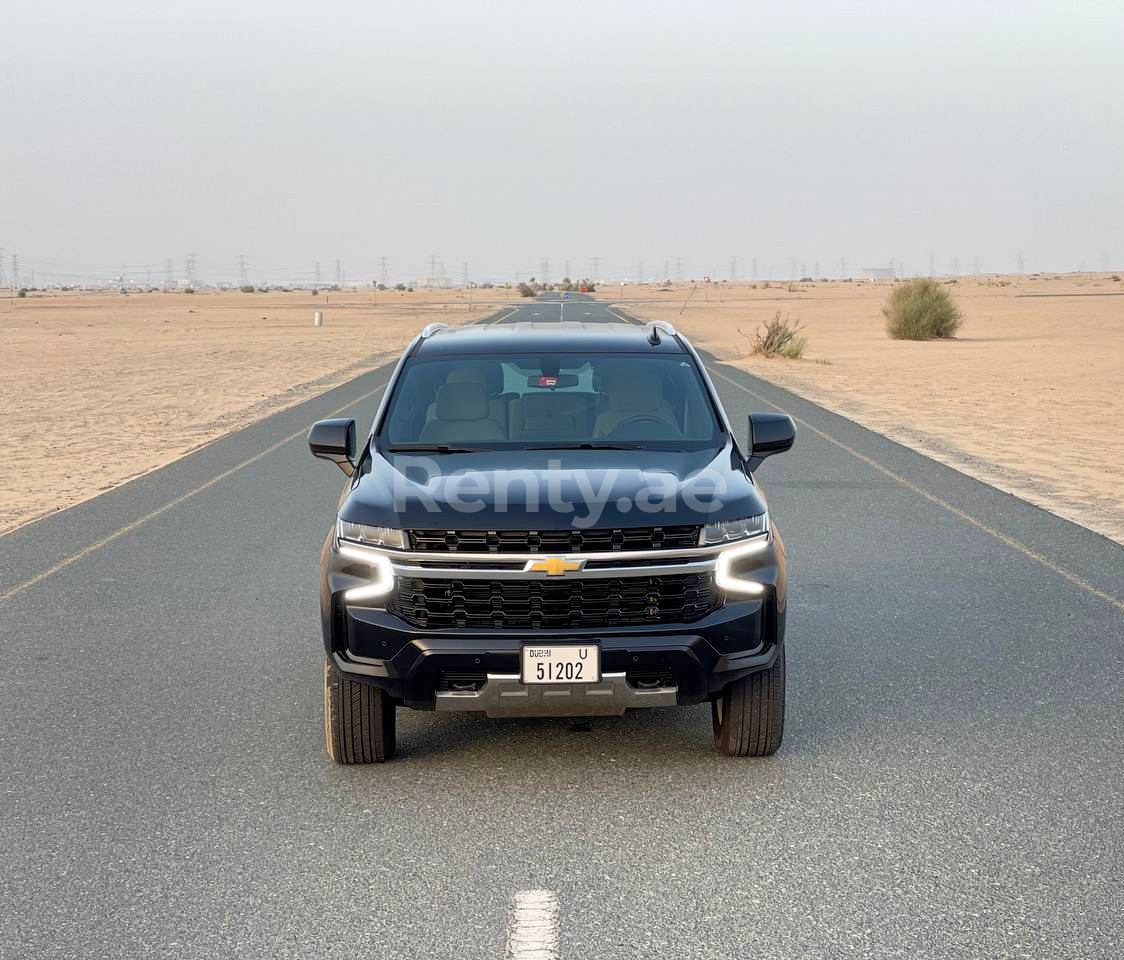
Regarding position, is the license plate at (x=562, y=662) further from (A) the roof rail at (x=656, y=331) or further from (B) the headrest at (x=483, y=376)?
(A) the roof rail at (x=656, y=331)

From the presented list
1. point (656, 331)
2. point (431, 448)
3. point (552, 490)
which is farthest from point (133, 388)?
point (552, 490)

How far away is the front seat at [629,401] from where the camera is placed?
6.69 m

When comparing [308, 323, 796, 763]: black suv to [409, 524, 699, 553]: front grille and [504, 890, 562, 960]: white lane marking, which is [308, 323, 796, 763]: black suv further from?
[504, 890, 562, 960]: white lane marking

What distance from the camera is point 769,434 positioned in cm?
625

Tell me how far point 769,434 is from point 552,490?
4.34ft

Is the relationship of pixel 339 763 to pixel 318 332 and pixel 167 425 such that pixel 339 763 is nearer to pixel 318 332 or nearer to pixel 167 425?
pixel 167 425

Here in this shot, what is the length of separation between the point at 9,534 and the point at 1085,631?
27.3ft

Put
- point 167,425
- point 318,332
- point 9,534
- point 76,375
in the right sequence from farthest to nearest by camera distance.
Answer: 1. point 318,332
2. point 76,375
3. point 167,425
4. point 9,534

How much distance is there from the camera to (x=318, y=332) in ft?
188

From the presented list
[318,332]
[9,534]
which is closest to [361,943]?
[9,534]

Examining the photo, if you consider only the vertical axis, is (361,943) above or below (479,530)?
below

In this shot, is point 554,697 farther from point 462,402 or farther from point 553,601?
point 462,402

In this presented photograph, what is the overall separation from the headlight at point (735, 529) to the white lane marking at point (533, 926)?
4.97 ft

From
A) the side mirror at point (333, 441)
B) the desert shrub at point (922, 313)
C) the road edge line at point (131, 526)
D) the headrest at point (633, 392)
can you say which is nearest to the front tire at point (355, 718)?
the side mirror at point (333, 441)
